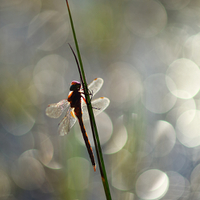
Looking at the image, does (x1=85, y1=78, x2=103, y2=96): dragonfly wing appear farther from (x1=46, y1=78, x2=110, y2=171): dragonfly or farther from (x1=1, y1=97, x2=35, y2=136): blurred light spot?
(x1=1, y1=97, x2=35, y2=136): blurred light spot

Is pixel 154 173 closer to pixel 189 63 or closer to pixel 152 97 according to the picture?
pixel 152 97

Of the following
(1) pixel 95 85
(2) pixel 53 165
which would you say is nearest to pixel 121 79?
(2) pixel 53 165

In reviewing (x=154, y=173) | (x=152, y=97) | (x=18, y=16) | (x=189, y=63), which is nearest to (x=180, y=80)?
(x=189, y=63)

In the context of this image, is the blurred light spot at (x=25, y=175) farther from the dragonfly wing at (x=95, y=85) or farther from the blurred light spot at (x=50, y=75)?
the dragonfly wing at (x=95, y=85)

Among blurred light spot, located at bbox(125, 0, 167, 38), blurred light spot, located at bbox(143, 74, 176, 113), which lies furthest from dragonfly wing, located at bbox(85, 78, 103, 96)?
blurred light spot, located at bbox(125, 0, 167, 38)

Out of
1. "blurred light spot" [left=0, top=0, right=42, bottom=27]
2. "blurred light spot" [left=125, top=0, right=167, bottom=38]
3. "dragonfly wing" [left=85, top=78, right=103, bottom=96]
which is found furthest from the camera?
"blurred light spot" [left=0, top=0, right=42, bottom=27]

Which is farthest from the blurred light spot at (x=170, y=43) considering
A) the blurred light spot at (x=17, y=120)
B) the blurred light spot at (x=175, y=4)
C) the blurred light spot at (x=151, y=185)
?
the blurred light spot at (x=17, y=120)

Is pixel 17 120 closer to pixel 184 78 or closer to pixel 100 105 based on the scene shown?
pixel 100 105
